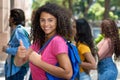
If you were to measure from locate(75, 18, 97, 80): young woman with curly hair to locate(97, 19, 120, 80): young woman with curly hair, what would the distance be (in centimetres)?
55

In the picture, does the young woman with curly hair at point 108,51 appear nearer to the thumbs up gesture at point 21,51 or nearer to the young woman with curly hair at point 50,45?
the young woman with curly hair at point 50,45

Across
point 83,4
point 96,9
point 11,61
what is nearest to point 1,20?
point 11,61

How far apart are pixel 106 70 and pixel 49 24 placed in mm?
2544

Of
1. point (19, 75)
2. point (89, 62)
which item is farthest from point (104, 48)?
point (19, 75)

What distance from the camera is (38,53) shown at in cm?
361

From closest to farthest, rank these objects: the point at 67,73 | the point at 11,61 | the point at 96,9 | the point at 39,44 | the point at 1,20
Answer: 1. the point at 67,73
2. the point at 39,44
3. the point at 11,61
4. the point at 1,20
5. the point at 96,9

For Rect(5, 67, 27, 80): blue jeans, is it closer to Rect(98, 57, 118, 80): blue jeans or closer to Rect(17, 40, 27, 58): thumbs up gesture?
Rect(98, 57, 118, 80): blue jeans

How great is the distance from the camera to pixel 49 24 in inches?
141

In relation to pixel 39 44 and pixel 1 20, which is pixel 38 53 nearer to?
pixel 39 44

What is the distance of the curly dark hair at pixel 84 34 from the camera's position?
17.9 ft

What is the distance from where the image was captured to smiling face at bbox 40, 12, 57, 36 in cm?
357

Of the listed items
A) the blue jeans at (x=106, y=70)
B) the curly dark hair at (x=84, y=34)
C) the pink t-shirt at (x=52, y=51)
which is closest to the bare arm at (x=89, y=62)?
the curly dark hair at (x=84, y=34)

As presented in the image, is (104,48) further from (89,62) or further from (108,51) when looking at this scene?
(89,62)

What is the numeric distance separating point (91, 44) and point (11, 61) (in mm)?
1162
